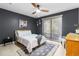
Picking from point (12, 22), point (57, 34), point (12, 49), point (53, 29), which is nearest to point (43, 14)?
point (53, 29)

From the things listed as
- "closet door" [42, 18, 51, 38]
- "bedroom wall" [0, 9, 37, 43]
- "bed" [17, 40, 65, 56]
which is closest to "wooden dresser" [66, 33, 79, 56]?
"bed" [17, 40, 65, 56]

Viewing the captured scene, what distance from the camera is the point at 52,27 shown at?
125cm

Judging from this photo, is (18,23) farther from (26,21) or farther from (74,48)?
(74,48)

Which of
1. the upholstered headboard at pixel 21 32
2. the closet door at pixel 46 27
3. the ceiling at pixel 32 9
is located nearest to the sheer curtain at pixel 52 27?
the closet door at pixel 46 27

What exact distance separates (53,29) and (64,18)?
28cm

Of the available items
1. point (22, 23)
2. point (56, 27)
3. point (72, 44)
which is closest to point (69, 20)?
point (56, 27)

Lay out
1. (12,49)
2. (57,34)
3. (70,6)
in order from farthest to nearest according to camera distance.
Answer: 1. (12,49)
2. (57,34)
3. (70,6)

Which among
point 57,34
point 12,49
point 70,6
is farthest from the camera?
point 12,49

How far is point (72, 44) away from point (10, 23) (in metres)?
1.19

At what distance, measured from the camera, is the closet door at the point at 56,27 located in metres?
1.15

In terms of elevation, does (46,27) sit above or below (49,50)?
above

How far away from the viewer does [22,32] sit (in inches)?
50.3

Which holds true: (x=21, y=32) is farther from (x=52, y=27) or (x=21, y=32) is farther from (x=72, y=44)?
(x=72, y=44)

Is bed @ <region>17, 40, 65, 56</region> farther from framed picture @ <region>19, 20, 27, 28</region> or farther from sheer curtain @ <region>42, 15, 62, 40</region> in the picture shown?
framed picture @ <region>19, 20, 27, 28</region>
